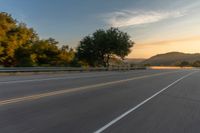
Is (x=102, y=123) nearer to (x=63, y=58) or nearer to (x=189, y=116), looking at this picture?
(x=189, y=116)

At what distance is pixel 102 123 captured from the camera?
9.34m

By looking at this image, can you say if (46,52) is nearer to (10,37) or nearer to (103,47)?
(10,37)

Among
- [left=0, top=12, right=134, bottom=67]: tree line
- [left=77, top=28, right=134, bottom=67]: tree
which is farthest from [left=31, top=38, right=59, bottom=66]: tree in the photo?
[left=77, top=28, right=134, bottom=67]: tree

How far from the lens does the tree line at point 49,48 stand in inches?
2080

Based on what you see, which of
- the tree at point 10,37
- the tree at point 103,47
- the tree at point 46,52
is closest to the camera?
the tree at point 10,37

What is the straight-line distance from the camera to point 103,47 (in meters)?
85.3

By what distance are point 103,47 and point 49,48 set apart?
2366 centimetres

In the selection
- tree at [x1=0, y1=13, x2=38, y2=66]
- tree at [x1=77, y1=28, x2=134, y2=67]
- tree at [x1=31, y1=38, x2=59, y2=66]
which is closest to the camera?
tree at [x1=0, y1=13, x2=38, y2=66]

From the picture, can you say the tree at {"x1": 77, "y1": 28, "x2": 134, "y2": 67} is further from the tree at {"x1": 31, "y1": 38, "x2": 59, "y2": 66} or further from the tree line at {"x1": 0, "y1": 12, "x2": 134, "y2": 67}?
the tree at {"x1": 31, "y1": 38, "x2": 59, "y2": 66}

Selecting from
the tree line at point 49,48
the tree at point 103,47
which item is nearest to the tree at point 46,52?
the tree line at point 49,48

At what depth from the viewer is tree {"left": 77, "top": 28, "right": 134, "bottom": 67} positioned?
3287 inches

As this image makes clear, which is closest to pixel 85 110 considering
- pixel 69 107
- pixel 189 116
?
pixel 69 107

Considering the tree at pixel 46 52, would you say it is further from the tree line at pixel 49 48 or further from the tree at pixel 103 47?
the tree at pixel 103 47

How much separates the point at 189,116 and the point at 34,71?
97.6ft
